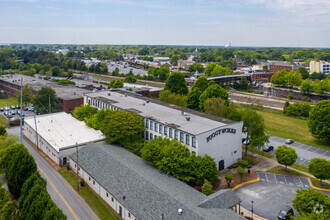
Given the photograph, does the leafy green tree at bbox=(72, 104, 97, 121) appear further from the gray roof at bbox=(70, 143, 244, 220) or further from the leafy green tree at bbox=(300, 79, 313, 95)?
the leafy green tree at bbox=(300, 79, 313, 95)

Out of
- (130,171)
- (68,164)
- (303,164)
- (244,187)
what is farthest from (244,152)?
(68,164)

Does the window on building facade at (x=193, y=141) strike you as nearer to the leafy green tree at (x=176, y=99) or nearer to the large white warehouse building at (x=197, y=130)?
the large white warehouse building at (x=197, y=130)

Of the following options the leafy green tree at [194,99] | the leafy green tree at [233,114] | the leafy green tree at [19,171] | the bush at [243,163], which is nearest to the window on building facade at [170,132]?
the bush at [243,163]

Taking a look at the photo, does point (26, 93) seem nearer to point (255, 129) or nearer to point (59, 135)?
point (59, 135)

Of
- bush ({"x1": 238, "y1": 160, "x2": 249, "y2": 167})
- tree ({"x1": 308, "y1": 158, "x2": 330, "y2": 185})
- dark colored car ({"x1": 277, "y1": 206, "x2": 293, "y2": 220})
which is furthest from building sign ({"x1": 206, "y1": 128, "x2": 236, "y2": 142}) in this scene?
dark colored car ({"x1": 277, "y1": 206, "x2": 293, "y2": 220})

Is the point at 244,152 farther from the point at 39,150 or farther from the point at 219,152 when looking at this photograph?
the point at 39,150

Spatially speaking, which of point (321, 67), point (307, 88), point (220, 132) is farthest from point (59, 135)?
point (321, 67)

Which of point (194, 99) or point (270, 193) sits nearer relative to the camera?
point (270, 193)
